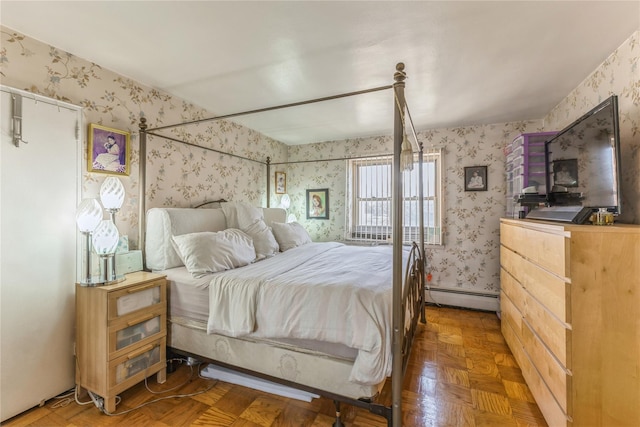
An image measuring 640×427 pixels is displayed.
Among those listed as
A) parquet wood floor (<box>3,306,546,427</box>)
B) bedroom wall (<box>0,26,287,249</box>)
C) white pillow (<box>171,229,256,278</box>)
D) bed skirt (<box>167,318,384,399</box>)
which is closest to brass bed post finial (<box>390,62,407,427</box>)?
bed skirt (<box>167,318,384,399</box>)

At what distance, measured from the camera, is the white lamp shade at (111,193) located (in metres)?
1.82

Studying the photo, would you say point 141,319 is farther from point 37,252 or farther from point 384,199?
point 384,199

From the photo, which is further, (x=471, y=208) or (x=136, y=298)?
(x=471, y=208)

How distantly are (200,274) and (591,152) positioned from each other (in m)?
2.69

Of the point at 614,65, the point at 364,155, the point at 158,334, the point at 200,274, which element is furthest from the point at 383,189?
the point at 158,334

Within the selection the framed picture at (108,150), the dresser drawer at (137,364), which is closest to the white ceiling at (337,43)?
the framed picture at (108,150)

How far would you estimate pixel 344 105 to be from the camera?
9.05 feet

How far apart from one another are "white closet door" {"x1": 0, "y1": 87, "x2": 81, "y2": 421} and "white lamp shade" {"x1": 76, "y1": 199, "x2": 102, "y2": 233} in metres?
0.20

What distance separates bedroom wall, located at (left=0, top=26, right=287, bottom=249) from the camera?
166cm

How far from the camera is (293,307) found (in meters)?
1.56

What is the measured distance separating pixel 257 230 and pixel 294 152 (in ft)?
7.01

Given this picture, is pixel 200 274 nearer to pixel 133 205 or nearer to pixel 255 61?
pixel 133 205

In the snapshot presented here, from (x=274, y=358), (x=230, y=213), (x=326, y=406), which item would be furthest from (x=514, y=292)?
(x=230, y=213)

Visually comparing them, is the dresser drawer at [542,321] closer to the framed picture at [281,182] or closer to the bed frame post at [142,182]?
the bed frame post at [142,182]
